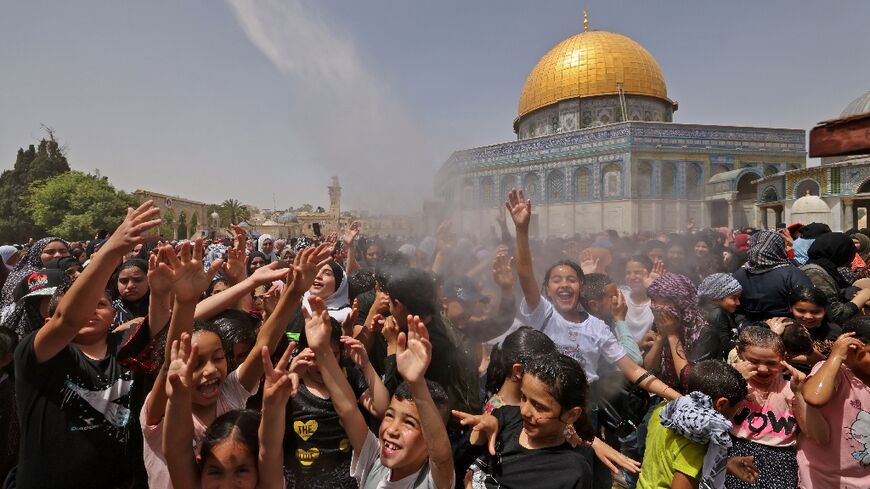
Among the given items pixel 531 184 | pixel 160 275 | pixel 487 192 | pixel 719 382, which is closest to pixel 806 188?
pixel 531 184

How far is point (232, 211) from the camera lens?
250 feet

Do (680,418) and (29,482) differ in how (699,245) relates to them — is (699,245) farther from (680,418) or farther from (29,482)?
(29,482)

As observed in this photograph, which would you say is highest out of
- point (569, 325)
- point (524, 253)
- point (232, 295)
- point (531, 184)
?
point (531, 184)

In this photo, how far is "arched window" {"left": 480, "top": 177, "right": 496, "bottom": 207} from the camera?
32247mm

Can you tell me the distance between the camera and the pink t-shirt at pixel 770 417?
258 cm

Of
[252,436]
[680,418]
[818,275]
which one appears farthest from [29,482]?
[818,275]

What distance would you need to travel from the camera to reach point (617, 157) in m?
28.4

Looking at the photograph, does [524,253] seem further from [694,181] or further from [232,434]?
[694,181]

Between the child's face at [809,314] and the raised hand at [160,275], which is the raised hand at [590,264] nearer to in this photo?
the child's face at [809,314]

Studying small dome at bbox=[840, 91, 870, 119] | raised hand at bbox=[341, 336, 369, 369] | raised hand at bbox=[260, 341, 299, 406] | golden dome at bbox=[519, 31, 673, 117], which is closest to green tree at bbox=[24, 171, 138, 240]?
golden dome at bbox=[519, 31, 673, 117]

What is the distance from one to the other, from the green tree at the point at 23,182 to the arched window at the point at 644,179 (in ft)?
152

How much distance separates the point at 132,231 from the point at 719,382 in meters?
2.81

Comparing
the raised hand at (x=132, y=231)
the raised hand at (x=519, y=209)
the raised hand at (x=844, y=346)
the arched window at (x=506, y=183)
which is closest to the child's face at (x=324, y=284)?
the raised hand at (x=519, y=209)

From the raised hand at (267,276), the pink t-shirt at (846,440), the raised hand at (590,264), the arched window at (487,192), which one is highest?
the arched window at (487,192)
